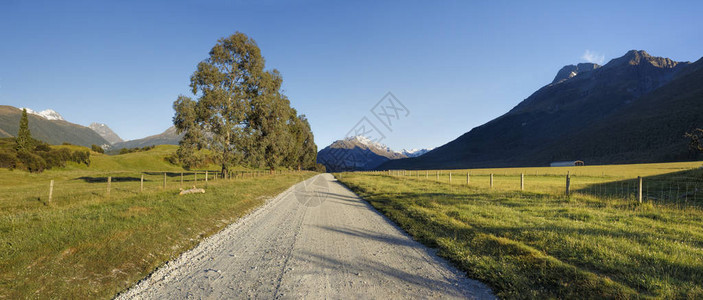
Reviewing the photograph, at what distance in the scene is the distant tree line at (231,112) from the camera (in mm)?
27188

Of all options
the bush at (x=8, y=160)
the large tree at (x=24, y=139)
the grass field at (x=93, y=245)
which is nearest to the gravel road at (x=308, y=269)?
the grass field at (x=93, y=245)

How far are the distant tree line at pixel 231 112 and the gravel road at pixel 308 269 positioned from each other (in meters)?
21.6

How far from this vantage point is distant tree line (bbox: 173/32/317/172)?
2719cm

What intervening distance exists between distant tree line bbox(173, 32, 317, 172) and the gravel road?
21633 millimetres

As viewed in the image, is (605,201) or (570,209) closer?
(570,209)

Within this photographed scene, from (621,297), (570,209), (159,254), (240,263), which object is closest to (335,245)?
(240,263)

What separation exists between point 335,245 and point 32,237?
24.4 ft

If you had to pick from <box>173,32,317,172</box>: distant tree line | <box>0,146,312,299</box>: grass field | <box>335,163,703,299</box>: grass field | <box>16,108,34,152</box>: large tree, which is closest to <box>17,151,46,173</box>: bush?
<box>16,108,34,152</box>: large tree

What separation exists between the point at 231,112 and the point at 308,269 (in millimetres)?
26698

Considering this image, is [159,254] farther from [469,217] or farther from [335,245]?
[469,217]

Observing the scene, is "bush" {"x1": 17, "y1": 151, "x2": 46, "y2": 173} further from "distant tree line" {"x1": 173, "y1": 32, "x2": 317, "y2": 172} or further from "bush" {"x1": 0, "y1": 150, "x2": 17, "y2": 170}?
"distant tree line" {"x1": 173, "y1": 32, "x2": 317, "y2": 172}

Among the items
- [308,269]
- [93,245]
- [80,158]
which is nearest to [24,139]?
[80,158]

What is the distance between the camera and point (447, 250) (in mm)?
6652

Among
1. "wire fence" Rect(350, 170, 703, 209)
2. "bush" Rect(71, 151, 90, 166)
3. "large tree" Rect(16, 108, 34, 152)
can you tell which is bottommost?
"wire fence" Rect(350, 170, 703, 209)
